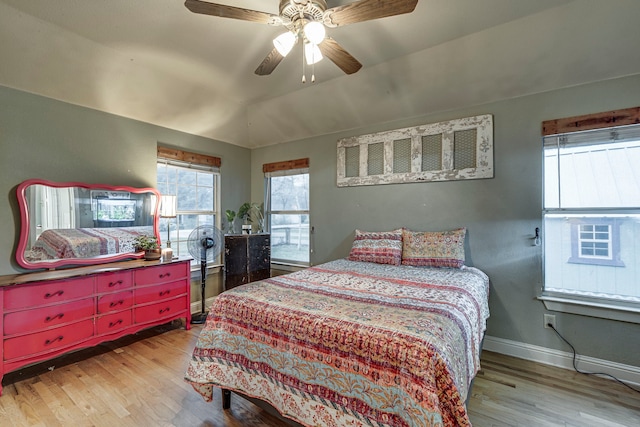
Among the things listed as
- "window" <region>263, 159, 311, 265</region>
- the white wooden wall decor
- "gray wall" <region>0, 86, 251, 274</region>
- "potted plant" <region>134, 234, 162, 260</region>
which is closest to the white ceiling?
"gray wall" <region>0, 86, 251, 274</region>

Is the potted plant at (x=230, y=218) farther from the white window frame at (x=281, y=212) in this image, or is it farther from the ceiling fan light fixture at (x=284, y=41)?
the ceiling fan light fixture at (x=284, y=41)

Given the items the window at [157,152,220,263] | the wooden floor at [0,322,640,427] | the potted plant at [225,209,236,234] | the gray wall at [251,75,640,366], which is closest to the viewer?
the wooden floor at [0,322,640,427]

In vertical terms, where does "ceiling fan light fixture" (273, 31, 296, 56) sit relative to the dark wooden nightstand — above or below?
above

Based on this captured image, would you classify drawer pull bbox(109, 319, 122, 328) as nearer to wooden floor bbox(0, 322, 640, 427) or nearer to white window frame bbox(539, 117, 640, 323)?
wooden floor bbox(0, 322, 640, 427)

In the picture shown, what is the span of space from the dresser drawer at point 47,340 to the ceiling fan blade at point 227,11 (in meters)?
2.59

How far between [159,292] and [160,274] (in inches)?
7.3

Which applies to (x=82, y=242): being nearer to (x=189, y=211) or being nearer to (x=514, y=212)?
(x=189, y=211)

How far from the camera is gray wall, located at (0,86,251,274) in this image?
234cm

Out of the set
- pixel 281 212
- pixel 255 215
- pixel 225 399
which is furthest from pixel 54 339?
pixel 281 212

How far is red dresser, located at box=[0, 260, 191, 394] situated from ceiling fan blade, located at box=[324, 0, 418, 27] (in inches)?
107

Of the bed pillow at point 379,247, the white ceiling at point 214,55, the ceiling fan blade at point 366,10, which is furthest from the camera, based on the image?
the bed pillow at point 379,247

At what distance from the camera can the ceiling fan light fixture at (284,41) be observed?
1.65 m

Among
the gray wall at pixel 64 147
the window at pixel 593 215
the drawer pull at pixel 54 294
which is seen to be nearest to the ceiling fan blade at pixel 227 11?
the gray wall at pixel 64 147

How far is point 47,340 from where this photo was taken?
2182 mm
